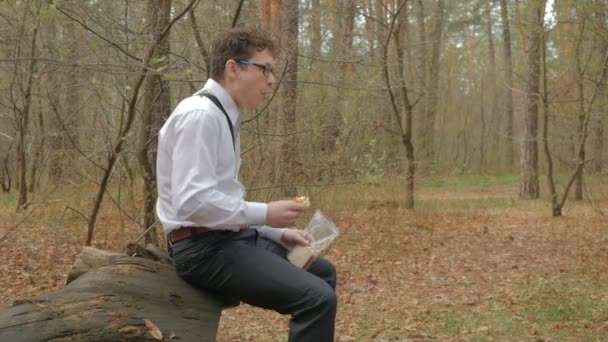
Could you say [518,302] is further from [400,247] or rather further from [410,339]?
[400,247]

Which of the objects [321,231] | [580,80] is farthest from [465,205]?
[321,231]

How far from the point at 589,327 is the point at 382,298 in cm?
243

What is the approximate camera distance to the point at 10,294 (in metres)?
7.44

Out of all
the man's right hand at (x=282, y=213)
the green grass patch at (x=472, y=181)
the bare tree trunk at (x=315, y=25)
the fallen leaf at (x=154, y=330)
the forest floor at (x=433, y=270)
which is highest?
the bare tree trunk at (x=315, y=25)

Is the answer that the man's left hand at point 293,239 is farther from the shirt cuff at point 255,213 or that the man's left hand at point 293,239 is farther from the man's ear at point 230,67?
the man's ear at point 230,67

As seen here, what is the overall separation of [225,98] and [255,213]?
1.82ft

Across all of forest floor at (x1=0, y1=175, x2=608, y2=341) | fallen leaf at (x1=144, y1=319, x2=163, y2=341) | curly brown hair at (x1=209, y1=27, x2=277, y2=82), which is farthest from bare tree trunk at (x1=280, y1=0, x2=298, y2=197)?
fallen leaf at (x1=144, y1=319, x2=163, y2=341)

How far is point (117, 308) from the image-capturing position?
2.58 meters

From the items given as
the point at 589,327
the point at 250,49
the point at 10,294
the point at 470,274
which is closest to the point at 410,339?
the point at 589,327

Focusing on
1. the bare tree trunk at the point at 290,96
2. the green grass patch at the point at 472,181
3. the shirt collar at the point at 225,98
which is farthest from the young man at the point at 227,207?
the green grass patch at the point at 472,181

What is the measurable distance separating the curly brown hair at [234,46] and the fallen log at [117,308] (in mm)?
964

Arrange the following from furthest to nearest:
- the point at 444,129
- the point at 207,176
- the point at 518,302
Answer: the point at 444,129 < the point at 518,302 < the point at 207,176

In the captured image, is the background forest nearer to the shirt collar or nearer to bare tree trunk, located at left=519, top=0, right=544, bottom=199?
bare tree trunk, located at left=519, top=0, right=544, bottom=199

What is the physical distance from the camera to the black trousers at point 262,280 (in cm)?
277
